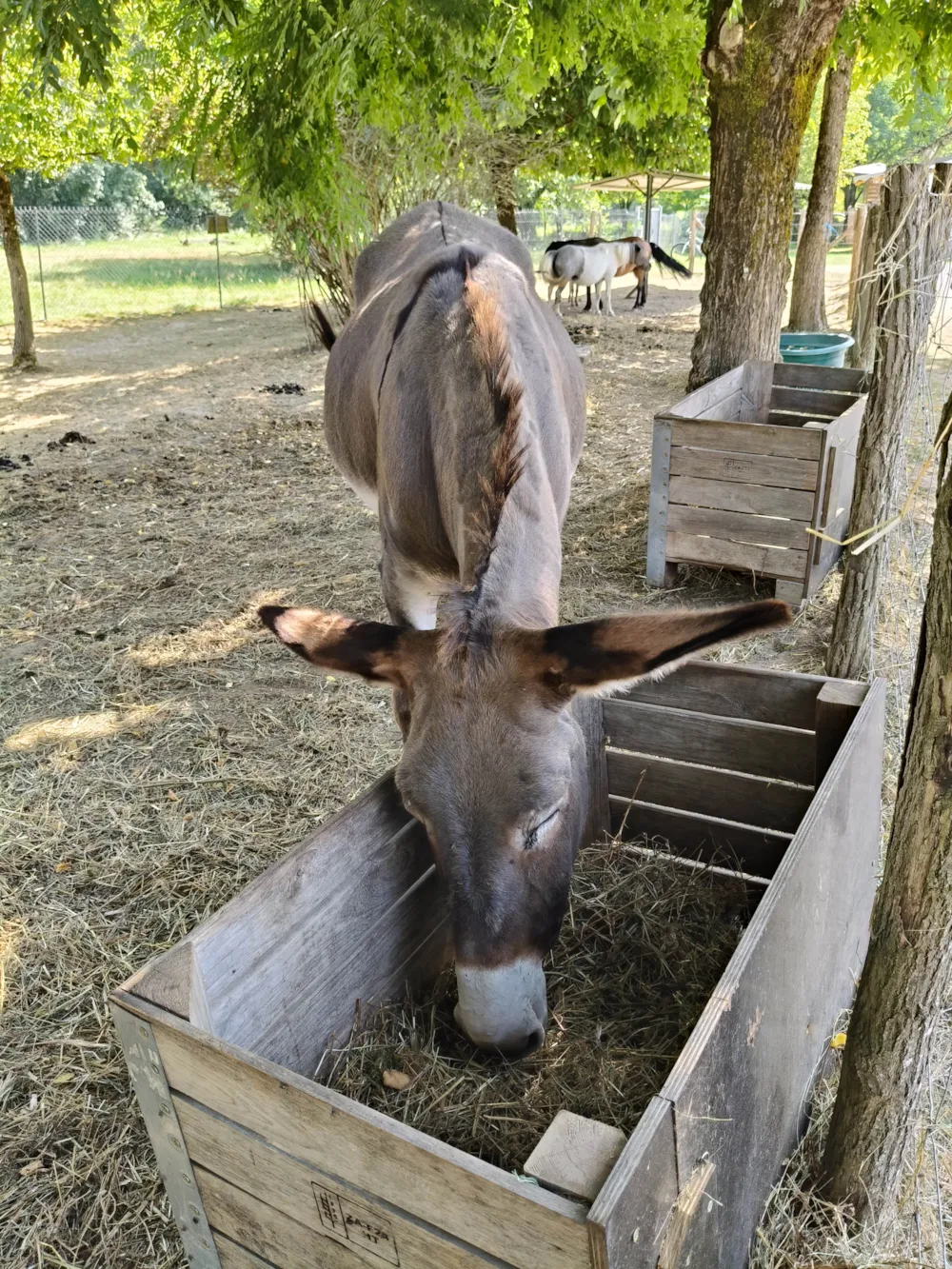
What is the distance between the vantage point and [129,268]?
91.6 ft

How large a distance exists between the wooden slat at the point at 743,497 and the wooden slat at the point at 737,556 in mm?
206

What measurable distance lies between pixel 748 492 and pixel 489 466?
10.6ft

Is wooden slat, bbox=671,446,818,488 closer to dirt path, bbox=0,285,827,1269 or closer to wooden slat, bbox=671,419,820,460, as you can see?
wooden slat, bbox=671,419,820,460

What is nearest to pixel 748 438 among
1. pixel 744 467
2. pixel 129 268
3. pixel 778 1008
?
pixel 744 467

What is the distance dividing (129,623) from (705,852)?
3931mm

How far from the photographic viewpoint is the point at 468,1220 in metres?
1.34

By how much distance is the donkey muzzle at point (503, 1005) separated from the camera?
1960 mm

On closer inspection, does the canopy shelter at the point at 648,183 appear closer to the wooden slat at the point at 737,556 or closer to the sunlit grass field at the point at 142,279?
the sunlit grass field at the point at 142,279

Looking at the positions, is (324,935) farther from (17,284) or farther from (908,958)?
(17,284)

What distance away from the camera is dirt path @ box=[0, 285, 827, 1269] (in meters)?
2.54

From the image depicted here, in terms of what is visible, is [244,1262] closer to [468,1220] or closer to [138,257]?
[468,1220]

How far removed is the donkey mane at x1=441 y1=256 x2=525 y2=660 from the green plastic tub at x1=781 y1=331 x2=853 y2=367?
5424 mm

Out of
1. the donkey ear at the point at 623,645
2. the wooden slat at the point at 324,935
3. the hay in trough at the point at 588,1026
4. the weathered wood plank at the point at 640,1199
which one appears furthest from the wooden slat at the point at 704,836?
the weathered wood plank at the point at 640,1199

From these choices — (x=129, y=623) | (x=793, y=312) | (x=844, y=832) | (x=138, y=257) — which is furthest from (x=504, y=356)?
(x=138, y=257)
